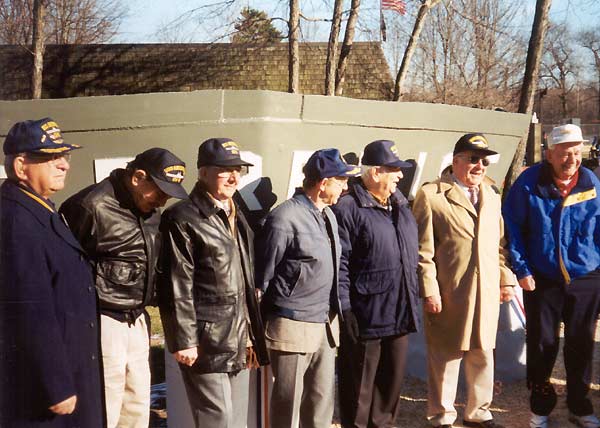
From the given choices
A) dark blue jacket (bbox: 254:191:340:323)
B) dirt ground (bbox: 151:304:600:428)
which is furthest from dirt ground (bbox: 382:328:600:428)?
dark blue jacket (bbox: 254:191:340:323)

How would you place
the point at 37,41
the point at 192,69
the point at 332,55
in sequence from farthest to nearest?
1. the point at 192,69
2. the point at 332,55
3. the point at 37,41

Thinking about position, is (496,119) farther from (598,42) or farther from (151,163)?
(598,42)

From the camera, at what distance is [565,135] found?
451 centimetres

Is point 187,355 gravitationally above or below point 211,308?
below

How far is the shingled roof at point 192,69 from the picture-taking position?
14.8 metres

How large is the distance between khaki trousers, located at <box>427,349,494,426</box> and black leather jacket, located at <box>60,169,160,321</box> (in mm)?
2158

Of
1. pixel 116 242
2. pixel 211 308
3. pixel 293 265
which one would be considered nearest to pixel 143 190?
pixel 116 242

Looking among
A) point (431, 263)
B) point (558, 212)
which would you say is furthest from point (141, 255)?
point (558, 212)

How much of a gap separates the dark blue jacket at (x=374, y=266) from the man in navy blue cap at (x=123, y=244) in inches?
47.0

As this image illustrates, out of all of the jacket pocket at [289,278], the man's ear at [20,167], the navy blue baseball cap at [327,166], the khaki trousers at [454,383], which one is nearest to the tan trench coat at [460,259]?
the khaki trousers at [454,383]

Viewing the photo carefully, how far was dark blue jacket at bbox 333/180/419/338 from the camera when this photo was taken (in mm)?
4109

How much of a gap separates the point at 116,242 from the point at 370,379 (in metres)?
1.83

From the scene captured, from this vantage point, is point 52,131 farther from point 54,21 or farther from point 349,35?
point 349,35

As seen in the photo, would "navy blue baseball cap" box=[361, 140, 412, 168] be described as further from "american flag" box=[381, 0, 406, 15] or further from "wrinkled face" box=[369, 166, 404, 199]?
"american flag" box=[381, 0, 406, 15]
